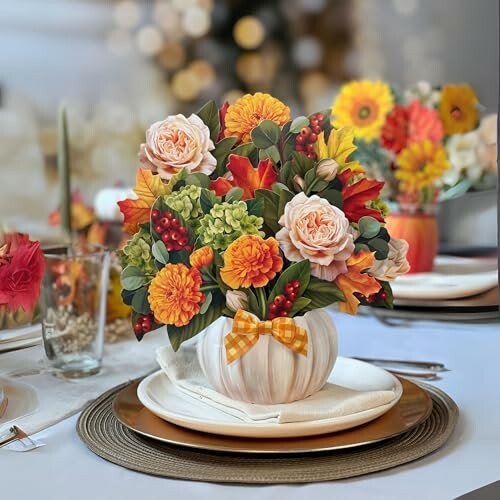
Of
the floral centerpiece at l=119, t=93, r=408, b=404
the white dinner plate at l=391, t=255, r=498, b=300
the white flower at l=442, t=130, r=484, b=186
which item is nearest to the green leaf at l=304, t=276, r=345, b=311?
the floral centerpiece at l=119, t=93, r=408, b=404

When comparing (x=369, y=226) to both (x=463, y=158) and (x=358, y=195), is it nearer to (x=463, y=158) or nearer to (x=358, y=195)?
(x=358, y=195)

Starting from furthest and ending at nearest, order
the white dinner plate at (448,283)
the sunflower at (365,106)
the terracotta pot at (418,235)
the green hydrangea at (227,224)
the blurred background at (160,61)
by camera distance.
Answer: the blurred background at (160,61), the sunflower at (365,106), the terracotta pot at (418,235), the white dinner plate at (448,283), the green hydrangea at (227,224)

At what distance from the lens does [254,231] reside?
799mm

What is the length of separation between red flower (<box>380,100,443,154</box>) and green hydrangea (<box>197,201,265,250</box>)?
88cm

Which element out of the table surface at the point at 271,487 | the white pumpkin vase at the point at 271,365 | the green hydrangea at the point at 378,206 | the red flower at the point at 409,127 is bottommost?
the table surface at the point at 271,487

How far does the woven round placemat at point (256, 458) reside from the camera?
72 centimetres

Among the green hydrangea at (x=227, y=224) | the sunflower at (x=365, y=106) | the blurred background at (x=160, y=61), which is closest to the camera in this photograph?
the green hydrangea at (x=227, y=224)

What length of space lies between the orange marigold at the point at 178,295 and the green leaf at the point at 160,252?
1 centimetres

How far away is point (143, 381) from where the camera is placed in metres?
0.92

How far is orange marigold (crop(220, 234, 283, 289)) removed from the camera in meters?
0.79

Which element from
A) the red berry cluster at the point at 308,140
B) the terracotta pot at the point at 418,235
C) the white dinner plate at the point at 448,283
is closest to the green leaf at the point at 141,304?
the red berry cluster at the point at 308,140

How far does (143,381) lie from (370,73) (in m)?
2.51

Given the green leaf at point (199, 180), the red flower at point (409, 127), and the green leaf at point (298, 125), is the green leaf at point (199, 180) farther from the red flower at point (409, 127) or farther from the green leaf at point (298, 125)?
the red flower at point (409, 127)

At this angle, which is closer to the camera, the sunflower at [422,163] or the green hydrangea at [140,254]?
the green hydrangea at [140,254]
